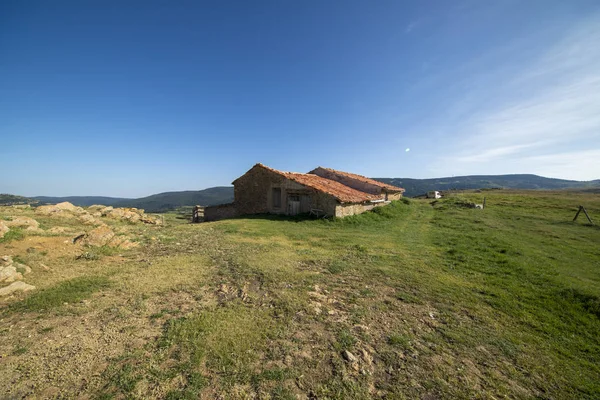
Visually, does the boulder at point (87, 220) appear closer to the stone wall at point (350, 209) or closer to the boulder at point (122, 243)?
the boulder at point (122, 243)

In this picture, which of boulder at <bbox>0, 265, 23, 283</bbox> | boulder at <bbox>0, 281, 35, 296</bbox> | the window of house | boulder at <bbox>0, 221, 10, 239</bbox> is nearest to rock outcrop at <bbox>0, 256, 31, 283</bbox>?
boulder at <bbox>0, 265, 23, 283</bbox>

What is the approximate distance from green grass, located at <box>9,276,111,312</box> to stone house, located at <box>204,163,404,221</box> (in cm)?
1450

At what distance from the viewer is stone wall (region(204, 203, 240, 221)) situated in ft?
79.9

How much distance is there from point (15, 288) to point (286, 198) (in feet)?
54.7

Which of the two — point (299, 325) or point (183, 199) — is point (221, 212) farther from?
point (183, 199)

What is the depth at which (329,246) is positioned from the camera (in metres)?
12.1

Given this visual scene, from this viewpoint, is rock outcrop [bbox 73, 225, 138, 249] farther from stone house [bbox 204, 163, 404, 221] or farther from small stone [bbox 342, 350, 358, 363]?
stone house [bbox 204, 163, 404, 221]

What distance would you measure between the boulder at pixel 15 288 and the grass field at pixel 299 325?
353mm

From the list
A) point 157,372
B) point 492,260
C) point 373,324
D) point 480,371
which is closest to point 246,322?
point 157,372

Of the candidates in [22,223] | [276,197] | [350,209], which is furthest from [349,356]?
[276,197]

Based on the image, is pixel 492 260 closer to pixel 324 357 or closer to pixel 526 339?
pixel 526 339

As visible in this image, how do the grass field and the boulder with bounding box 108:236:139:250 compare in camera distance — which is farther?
the boulder with bounding box 108:236:139:250

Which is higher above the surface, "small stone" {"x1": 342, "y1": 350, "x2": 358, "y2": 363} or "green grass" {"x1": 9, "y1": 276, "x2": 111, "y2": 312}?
"green grass" {"x1": 9, "y1": 276, "x2": 111, "y2": 312}

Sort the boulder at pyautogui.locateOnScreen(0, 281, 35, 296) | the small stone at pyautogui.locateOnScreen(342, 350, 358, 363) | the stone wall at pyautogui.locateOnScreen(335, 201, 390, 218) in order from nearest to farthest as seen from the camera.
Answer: the small stone at pyautogui.locateOnScreen(342, 350, 358, 363) → the boulder at pyautogui.locateOnScreen(0, 281, 35, 296) → the stone wall at pyautogui.locateOnScreen(335, 201, 390, 218)
